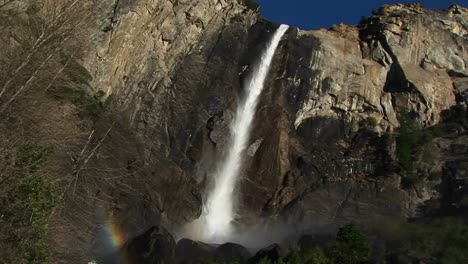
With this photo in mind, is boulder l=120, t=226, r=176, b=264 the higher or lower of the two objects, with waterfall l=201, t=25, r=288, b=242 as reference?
lower

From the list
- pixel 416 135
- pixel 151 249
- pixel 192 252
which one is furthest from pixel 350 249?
pixel 416 135

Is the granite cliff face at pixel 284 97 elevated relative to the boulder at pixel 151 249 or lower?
elevated

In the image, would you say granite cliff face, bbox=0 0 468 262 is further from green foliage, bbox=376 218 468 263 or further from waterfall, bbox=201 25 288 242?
green foliage, bbox=376 218 468 263

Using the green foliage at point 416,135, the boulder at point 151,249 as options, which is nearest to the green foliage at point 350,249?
the boulder at point 151,249

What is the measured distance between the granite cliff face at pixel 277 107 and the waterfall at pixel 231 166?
30.1 inches

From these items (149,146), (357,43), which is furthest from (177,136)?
(357,43)

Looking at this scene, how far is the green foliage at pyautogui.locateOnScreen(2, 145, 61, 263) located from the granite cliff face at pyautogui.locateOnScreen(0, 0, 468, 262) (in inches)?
771

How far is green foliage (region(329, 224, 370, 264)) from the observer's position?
101ft

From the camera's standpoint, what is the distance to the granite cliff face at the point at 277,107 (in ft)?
135

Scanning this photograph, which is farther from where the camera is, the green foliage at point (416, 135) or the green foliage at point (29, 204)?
the green foliage at point (416, 135)

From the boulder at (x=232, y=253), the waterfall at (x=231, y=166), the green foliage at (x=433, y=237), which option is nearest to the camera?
the green foliage at (x=433, y=237)

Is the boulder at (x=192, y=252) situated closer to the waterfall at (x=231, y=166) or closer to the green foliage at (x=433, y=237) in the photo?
the waterfall at (x=231, y=166)

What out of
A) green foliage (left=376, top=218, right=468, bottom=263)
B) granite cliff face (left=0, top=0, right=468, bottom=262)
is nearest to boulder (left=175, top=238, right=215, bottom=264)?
granite cliff face (left=0, top=0, right=468, bottom=262)

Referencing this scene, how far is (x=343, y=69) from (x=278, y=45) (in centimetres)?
634
